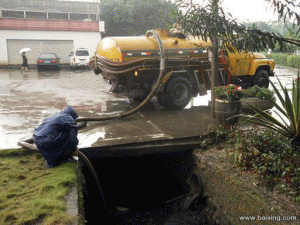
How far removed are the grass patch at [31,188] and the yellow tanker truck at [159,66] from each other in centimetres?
399

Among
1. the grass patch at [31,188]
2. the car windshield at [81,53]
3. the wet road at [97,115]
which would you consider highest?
the car windshield at [81,53]

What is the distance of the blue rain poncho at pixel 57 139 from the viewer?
466 cm

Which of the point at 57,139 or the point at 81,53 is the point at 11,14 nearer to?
the point at 81,53

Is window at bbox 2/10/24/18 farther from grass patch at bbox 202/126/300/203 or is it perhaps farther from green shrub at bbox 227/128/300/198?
green shrub at bbox 227/128/300/198

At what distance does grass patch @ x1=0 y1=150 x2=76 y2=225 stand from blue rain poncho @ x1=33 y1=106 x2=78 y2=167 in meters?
0.18

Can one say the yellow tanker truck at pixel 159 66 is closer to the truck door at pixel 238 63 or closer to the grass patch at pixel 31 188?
the truck door at pixel 238 63

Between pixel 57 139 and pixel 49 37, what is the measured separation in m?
26.8

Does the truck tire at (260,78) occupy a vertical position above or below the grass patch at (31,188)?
above

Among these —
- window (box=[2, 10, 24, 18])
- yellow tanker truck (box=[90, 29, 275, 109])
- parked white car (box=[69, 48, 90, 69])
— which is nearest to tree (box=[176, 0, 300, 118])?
yellow tanker truck (box=[90, 29, 275, 109])

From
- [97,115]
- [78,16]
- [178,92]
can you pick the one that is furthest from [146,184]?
A: [78,16]

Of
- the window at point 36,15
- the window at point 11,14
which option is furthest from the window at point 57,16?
the window at point 11,14

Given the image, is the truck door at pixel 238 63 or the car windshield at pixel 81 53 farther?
the car windshield at pixel 81 53

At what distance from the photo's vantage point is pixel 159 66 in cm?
854

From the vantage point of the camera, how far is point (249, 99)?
27.3 feet
